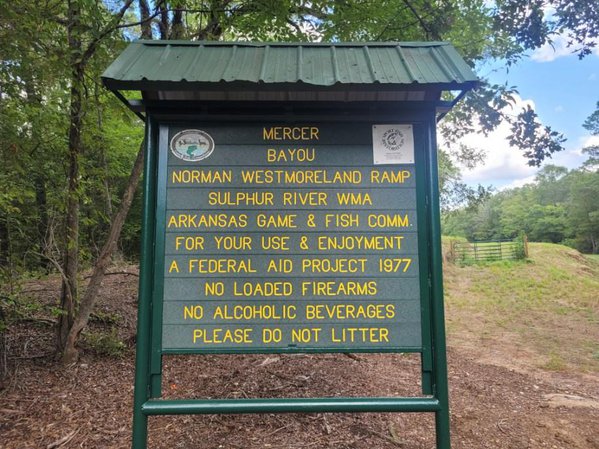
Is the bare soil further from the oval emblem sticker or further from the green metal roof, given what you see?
the green metal roof

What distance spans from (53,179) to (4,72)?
4.51 ft

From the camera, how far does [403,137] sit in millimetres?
2613

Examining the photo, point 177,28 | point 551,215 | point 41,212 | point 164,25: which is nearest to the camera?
point 41,212

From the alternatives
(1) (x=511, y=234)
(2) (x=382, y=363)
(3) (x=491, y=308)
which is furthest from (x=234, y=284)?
(1) (x=511, y=234)

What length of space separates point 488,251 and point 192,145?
2251cm

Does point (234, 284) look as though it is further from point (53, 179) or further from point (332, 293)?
point (53, 179)

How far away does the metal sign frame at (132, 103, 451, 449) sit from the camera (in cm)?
238

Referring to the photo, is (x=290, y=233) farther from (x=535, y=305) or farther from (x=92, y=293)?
(x=535, y=305)

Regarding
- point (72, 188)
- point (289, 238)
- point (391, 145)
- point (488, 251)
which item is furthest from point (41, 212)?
point (488, 251)

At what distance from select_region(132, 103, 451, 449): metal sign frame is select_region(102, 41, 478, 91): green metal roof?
10.3 inches

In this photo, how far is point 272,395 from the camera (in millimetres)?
4094

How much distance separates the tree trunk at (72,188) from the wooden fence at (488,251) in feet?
65.6

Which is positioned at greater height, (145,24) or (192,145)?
(145,24)

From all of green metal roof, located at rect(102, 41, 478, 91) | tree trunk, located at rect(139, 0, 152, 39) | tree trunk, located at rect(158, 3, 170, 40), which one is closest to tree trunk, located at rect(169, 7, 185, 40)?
tree trunk, located at rect(158, 3, 170, 40)
